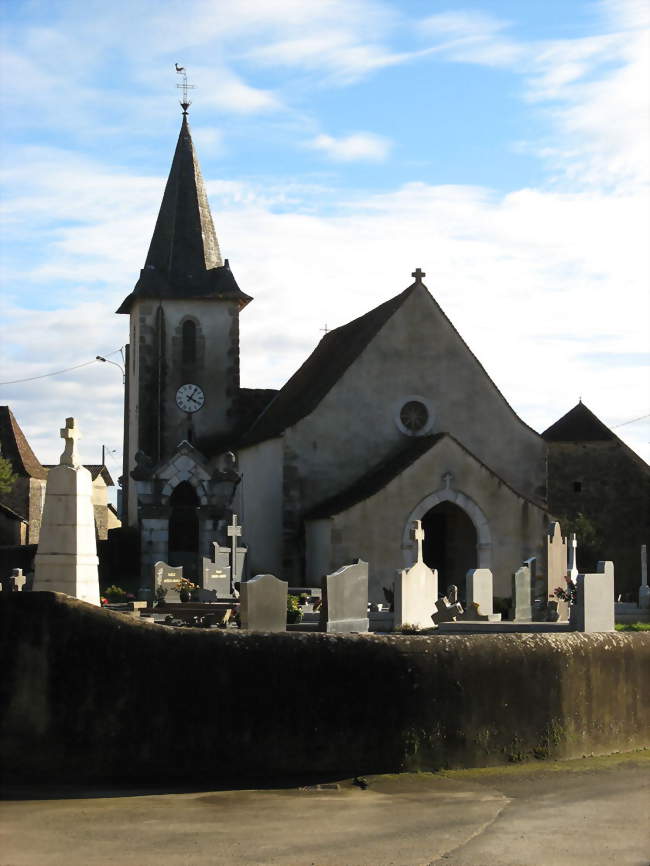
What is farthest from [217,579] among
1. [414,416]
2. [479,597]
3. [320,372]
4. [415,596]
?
[320,372]

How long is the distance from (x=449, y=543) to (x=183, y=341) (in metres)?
11.7

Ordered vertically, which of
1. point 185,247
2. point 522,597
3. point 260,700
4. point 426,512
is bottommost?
point 260,700

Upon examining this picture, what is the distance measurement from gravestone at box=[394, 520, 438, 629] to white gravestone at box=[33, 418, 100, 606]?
285 inches

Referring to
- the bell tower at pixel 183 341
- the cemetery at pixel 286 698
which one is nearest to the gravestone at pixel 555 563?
the cemetery at pixel 286 698

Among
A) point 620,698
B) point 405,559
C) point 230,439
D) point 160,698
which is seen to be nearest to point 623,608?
point 405,559

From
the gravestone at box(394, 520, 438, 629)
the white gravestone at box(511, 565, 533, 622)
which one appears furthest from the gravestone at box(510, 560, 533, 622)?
the gravestone at box(394, 520, 438, 629)

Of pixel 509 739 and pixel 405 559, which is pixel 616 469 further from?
pixel 509 739

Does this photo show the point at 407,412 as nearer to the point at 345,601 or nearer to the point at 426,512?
the point at 426,512

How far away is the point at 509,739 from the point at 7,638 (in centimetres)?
372

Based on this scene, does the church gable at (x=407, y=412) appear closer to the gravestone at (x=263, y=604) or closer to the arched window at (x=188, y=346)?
the arched window at (x=188, y=346)

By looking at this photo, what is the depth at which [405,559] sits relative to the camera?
3058 cm

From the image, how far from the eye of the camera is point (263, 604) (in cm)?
1209

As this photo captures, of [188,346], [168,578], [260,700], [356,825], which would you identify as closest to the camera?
[356,825]

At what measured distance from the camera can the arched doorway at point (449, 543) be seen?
32750mm
